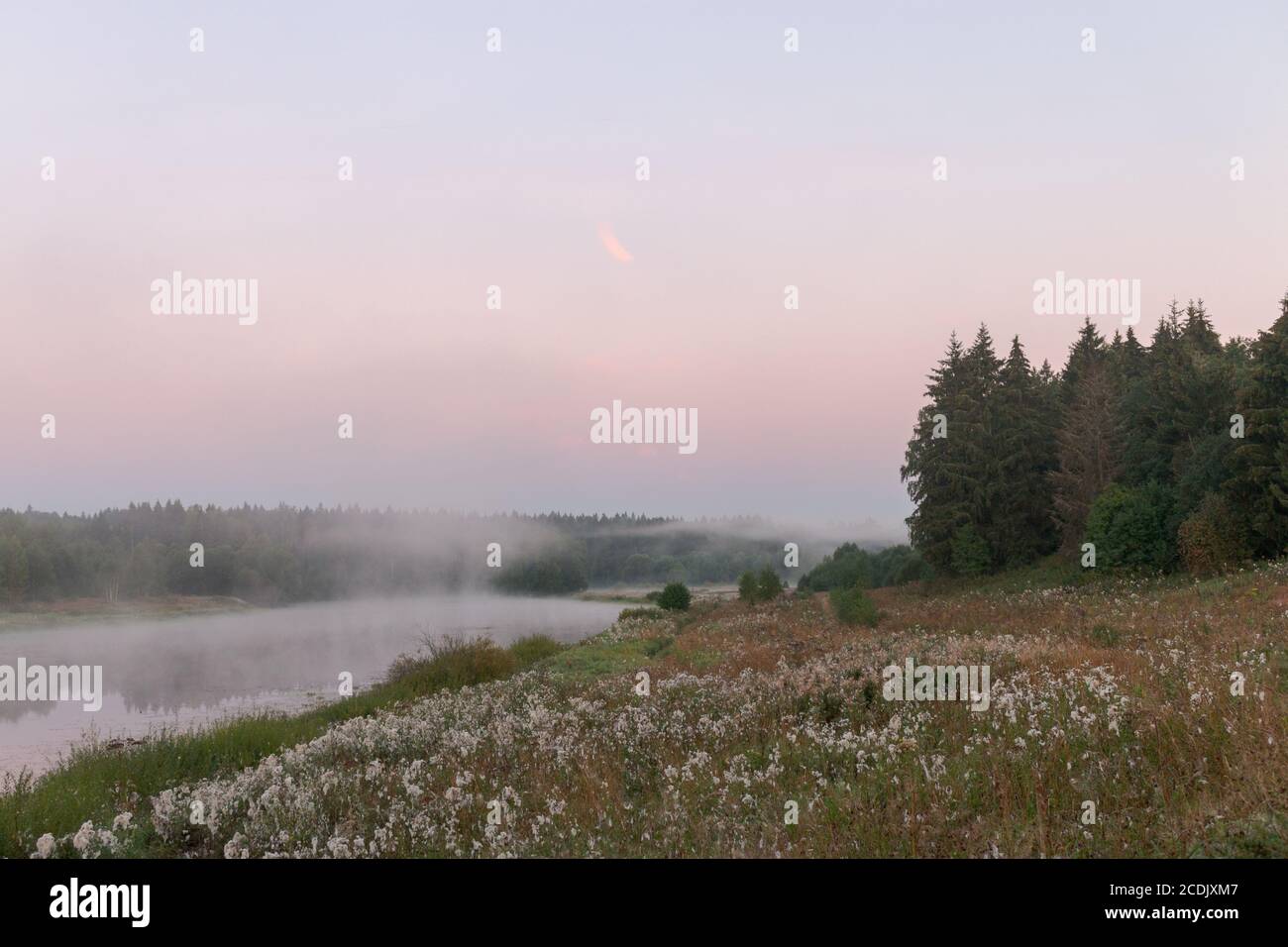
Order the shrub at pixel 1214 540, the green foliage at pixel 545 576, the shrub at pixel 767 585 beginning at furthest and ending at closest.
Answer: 1. the green foliage at pixel 545 576
2. the shrub at pixel 767 585
3. the shrub at pixel 1214 540

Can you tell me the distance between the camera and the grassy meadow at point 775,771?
6.10 metres

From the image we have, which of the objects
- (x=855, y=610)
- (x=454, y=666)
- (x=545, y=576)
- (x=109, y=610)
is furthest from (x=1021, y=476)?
(x=109, y=610)

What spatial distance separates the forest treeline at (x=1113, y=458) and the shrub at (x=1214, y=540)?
69mm

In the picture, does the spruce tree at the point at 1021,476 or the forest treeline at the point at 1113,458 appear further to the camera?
the spruce tree at the point at 1021,476

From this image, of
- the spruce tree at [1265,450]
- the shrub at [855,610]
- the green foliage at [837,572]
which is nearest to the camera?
the shrub at [855,610]

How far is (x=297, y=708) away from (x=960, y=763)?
21.3m

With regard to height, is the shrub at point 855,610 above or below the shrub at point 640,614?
above

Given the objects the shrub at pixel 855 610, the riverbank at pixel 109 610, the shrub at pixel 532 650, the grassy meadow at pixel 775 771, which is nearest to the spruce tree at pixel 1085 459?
the shrub at pixel 855 610

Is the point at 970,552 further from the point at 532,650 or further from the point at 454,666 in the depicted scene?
the point at 454,666

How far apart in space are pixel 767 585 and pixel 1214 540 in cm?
2681

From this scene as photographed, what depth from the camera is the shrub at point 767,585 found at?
5303 centimetres

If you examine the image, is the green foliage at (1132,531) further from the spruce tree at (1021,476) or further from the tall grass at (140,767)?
the tall grass at (140,767)

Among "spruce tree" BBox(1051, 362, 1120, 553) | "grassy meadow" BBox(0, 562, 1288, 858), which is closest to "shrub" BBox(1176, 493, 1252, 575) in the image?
"spruce tree" BBox(1051, 362, 1120, 553)

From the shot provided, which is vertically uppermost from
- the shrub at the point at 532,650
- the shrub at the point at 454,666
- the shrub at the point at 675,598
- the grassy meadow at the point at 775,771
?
the grassy meadow at the point at 775,771
